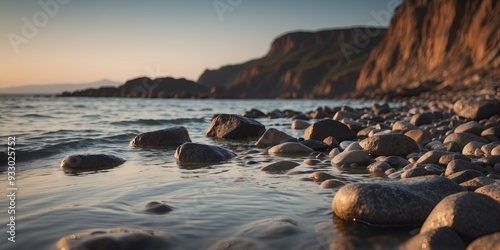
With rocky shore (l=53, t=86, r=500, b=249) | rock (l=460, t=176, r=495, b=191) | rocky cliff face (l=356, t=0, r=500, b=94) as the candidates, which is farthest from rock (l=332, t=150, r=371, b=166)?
rocky cliff face (l=356, t=0, r=500, b=94)

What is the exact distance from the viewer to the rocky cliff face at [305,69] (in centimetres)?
10238

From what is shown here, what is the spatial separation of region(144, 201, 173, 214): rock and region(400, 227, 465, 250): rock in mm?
1744

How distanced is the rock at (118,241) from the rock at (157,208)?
1.82 ft

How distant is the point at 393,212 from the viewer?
2943 mm

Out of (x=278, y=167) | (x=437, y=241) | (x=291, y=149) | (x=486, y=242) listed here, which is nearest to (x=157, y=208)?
(x=437, y=241)

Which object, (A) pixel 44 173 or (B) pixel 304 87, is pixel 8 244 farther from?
(B) pixel 304 87

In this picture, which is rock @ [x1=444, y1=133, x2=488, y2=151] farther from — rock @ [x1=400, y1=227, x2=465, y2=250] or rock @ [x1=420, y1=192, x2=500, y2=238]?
rock @ [x1=400, y1=227, x2=465, y2=250]

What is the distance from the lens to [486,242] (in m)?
2.29

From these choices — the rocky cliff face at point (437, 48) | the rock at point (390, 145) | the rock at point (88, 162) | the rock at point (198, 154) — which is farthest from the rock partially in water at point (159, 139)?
the rocky cliff face at point (437, 48)

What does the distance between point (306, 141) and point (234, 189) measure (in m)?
3.45

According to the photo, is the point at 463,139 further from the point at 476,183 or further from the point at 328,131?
the point at 476,183

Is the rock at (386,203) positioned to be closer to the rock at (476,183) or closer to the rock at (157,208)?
the rock at (476,183)

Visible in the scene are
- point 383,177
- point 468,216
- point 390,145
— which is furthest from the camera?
point 390,145

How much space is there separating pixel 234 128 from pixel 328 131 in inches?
87.0
